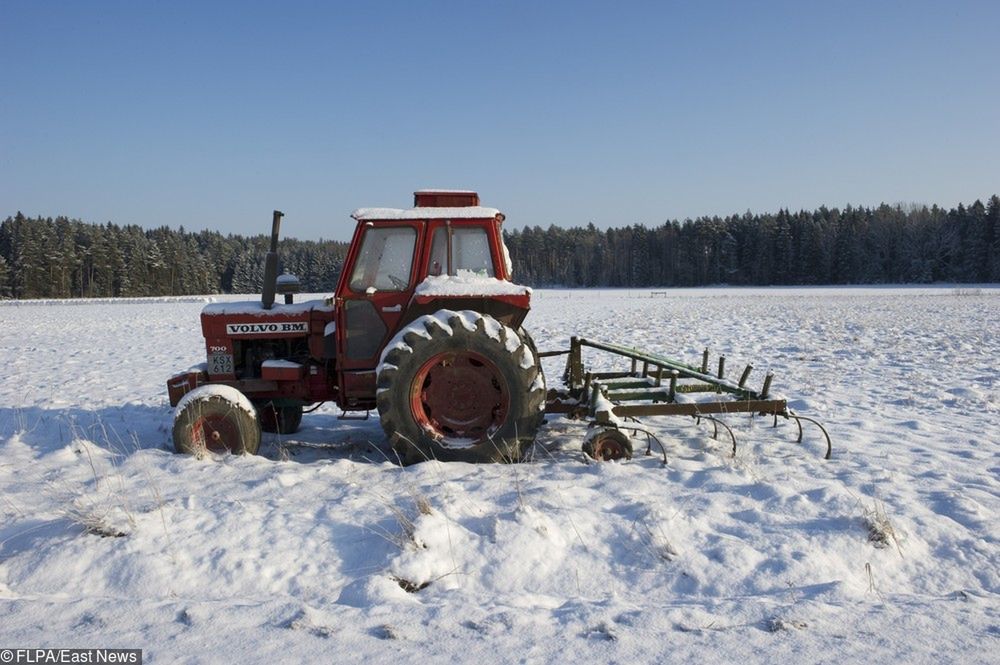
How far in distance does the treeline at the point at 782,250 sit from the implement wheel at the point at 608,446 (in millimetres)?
67538

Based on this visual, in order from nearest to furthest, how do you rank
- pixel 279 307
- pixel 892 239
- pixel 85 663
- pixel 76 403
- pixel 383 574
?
1. pixel 85 663
2. pixel 383 574
3. pixel 279 307
4. pixel 76 403
5. pixel 892 239

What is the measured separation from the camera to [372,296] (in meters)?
5.65

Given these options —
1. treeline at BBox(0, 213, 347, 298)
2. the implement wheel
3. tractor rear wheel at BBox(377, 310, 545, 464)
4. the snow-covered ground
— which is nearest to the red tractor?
tractor rear wheel at BBox(377, 310, 545, 464)

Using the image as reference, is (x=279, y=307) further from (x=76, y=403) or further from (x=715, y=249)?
(x=715, y=249)

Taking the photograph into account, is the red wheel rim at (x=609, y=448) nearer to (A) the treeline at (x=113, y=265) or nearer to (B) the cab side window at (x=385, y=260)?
(B) the cab side window at (x=385, y=260)

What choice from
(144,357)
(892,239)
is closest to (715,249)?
(892,239)

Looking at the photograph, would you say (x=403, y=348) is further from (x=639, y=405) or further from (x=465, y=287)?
(x=639, y=405)

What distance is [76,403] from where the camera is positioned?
8.40m

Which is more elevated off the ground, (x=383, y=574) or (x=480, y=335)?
Answer: (x=480, y=335)

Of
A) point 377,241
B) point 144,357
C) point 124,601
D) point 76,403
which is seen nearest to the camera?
point 124,601

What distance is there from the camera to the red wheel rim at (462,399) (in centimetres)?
538

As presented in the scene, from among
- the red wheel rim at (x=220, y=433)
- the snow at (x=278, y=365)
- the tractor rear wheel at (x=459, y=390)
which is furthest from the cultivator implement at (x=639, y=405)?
the red wheel rim at (x=220, y=433)

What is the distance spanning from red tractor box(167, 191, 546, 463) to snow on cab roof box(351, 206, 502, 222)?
0.01m

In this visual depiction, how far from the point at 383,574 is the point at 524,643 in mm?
932
